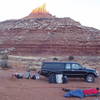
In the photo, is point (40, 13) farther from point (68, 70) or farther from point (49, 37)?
point (68, 70)

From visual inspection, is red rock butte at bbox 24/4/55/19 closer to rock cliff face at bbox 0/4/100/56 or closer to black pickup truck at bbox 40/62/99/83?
rock cliff face at bbox 0/4/100/56

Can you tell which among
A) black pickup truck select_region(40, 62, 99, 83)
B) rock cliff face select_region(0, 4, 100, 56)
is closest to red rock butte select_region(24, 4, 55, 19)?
rock cliff face select_region(0, 4, 100, 56)

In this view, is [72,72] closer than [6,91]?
No

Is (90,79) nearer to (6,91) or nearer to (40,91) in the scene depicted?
(40,91)

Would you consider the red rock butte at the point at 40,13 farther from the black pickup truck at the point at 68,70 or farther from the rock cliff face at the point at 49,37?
the black pickup truck at the point at 68,70

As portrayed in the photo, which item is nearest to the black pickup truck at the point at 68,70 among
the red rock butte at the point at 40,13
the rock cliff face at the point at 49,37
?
the rock cliff face at the point at 49,37

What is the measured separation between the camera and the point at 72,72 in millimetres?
20234

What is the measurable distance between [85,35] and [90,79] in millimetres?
36093

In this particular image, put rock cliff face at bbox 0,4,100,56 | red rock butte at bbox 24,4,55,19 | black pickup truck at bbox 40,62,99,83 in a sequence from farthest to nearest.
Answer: red rock butte at bbox 24,4,55,19 < rock cliff face at bbox 0,4,100,56 < black pickup truck at bbox 40,62,99,83

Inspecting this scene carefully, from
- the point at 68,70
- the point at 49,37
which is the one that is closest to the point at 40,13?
the point at 49,37

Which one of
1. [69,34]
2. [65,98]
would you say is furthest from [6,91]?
[69,34]

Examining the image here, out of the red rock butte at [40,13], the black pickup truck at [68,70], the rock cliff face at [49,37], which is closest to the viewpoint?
the black pickup truck at [68,70]

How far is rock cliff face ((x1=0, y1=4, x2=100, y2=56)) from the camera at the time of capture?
49.1 metres

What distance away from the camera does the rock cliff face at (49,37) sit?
161ft
